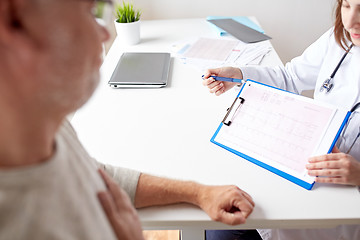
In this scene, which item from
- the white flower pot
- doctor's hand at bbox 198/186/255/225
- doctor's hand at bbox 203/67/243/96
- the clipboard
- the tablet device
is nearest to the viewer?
doctor's hand at bbox 198/186/255/225

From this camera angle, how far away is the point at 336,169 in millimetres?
730

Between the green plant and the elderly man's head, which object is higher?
the elderly man's head

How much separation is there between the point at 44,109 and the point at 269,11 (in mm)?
1879

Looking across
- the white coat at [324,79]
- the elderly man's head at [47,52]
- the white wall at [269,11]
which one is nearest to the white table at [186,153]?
the white coat at [324,79]

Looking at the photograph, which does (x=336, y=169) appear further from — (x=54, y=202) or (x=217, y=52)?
(x=217, y=52)

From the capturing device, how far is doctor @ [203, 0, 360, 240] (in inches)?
29.1

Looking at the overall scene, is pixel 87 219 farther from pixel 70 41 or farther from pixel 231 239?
pixel 231 239

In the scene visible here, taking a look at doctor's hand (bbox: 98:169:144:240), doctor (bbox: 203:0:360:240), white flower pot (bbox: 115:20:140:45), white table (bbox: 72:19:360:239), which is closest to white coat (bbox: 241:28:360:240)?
doctor (bbox: 203:0:360:240)

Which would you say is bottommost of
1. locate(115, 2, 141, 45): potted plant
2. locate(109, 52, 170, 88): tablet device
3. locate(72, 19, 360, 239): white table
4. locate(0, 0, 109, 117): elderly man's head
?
locate(72, 19, 360, 239): white table

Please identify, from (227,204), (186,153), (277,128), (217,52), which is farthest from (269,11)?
(227,204)

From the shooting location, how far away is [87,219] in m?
0.46

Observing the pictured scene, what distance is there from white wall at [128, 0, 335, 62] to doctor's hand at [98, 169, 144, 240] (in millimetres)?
1546

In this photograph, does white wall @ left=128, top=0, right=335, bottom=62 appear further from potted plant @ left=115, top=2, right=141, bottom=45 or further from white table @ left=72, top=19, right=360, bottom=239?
white table @ left=72, top=19, right=360, bottom=239

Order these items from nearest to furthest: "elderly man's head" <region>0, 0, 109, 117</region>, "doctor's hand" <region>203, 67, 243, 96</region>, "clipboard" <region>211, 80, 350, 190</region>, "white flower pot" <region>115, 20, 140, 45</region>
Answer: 1. "elderly man's head" <region>0, 0, 109, 117</region>
2. "clipboard" <region>211, 80, 350, 190</region>
3. "doctor's hand" <region>203, 67, 243, 96</region>
4. "white flower pot" <region>115, 20, 140, 45</region>
